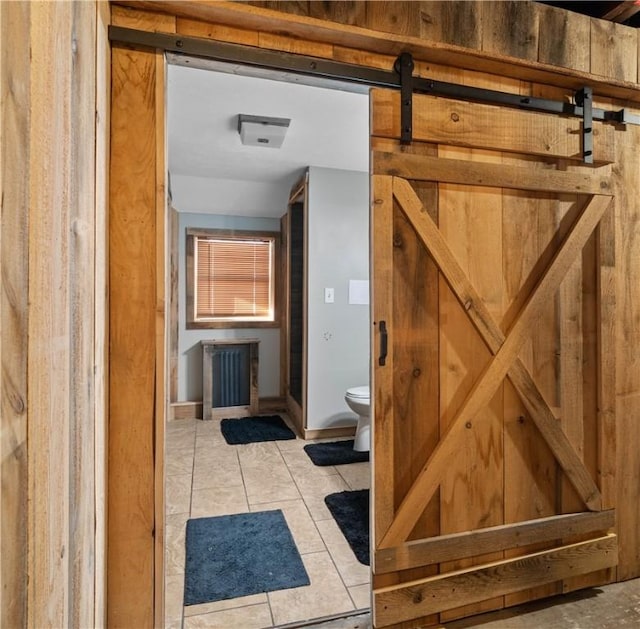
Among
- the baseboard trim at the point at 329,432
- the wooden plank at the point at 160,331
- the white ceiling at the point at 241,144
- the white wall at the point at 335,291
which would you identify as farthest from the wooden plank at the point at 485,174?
the baseboard trim at the point at 329,432

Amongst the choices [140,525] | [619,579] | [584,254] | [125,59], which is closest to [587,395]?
[584,254]

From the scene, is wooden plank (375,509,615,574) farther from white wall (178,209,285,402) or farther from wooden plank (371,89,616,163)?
white wall (178,209,285,402)

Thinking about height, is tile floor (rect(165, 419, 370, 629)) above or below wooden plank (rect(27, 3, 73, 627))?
below

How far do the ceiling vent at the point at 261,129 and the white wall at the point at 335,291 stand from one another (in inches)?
28.7

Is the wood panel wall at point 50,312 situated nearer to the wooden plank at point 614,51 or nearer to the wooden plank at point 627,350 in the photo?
the wooden plank at point 614,51

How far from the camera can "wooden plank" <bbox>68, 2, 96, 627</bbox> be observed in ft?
2.94

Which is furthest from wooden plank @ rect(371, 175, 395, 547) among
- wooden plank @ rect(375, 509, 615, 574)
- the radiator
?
the radiator

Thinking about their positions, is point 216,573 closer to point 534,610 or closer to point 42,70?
point 534,610

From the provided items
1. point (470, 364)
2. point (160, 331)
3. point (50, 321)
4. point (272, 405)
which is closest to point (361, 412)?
point (272, 405)

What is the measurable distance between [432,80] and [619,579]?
93.4 inches

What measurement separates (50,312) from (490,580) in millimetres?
1831

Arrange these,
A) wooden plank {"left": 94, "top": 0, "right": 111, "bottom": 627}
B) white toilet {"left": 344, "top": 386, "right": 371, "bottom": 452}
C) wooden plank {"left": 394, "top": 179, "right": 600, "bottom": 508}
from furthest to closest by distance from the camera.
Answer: white toilet {"left": 344, "top": 386, "right": 371, "bottom": 452}, wooden plank {"left": 394, "top": 179, "right": 600, "bottom": 508}, wooden plank {"left": 94, "top": 0, "right": 111, "bottom": 627}

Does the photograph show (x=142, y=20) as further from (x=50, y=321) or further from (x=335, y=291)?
(x=335, y=291)

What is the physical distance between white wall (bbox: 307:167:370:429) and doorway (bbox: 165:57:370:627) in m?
0.04
